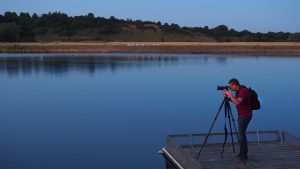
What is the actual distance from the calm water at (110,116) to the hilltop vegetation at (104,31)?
7155cm

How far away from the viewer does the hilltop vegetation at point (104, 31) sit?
107 m

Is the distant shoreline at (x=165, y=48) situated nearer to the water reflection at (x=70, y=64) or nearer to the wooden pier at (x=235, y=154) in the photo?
the water reflection at (x=70, y=64)

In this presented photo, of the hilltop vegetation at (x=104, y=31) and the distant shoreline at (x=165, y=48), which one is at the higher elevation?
the hilltop vegetation at (x=104, y=31)

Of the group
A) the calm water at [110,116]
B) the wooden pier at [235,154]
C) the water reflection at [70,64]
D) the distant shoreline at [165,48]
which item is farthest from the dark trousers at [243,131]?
the distant shoreline at [165,48]

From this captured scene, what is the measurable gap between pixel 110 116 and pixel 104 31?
335 feet

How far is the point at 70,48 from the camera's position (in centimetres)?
8631

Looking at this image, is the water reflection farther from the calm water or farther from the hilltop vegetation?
the hilltop vegetation

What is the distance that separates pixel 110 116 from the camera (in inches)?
762

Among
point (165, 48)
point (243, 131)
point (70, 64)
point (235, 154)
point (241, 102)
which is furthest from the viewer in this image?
point (165, 48)

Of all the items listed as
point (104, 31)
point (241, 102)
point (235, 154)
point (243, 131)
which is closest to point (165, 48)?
point (104, 31)

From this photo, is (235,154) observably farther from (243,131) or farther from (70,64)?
(70,64)

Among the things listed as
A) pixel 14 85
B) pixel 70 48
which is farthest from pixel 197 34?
pixel 14 85

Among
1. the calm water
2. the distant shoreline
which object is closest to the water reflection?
the calm water

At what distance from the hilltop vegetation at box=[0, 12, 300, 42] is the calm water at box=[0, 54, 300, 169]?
235ft
